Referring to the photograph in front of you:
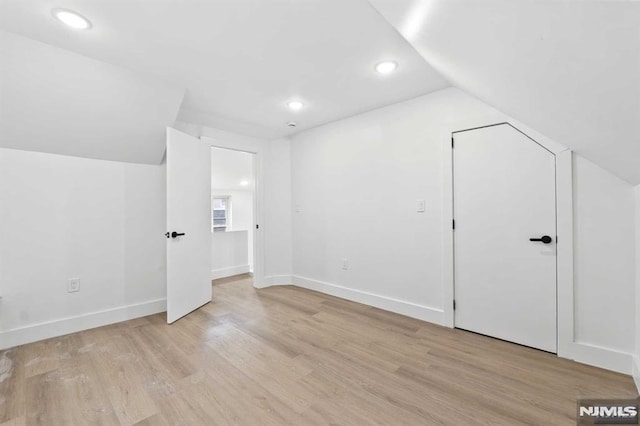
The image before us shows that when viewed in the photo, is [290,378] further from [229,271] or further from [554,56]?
[229,271]

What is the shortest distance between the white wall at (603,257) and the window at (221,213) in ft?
25.1

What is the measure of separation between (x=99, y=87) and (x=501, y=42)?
109 inches

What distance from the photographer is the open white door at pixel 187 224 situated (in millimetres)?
2695

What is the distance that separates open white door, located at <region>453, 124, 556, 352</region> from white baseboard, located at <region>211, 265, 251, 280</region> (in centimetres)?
373

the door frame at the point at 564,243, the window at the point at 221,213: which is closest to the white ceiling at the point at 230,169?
the window at the point at 221,213

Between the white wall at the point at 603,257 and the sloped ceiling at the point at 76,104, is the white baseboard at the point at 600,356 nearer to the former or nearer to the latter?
the white wall at the point at 603,257

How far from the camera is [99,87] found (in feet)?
7.02

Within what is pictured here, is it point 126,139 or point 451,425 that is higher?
point 126,139

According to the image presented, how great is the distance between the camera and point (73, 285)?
8.27 ft

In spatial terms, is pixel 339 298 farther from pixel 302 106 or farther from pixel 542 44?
pixel 542 44

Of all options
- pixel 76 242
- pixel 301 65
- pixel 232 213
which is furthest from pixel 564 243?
pixel 232 213

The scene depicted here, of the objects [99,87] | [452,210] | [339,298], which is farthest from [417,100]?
[99,87]

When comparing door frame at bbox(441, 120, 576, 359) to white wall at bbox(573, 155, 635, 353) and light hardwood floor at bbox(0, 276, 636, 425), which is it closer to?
white wall at bbox(573, 155, 635, 353)

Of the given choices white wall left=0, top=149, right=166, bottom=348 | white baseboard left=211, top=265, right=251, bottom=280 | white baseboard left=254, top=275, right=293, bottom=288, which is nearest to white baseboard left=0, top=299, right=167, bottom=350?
white wall left=0, top=149, right=166, bottom=348
